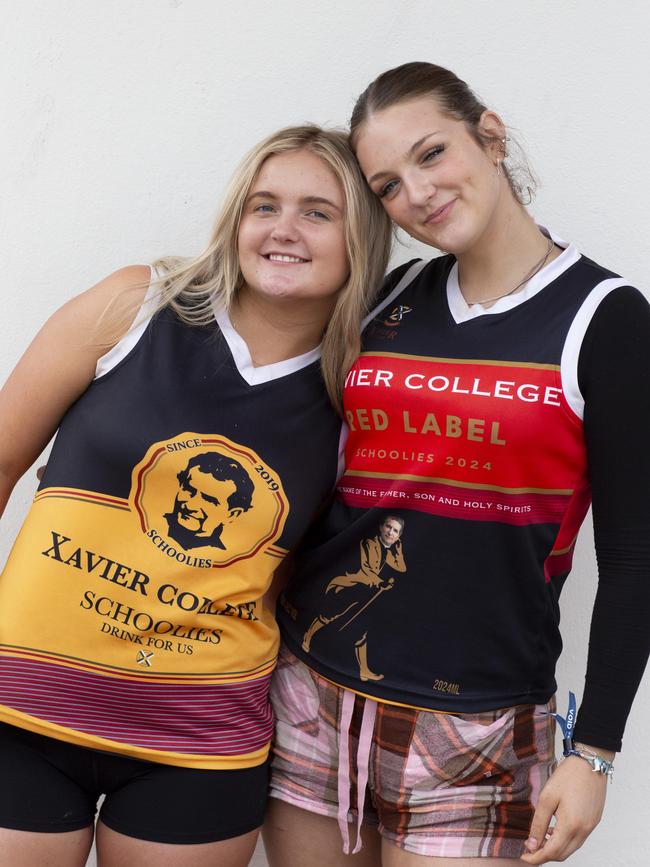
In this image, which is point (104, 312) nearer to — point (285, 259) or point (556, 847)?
point (285, 259)

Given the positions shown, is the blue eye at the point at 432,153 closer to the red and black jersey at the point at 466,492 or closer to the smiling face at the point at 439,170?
the smiling face at the point at 439,170

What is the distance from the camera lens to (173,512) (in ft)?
5.17

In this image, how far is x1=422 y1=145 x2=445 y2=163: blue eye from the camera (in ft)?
5.09

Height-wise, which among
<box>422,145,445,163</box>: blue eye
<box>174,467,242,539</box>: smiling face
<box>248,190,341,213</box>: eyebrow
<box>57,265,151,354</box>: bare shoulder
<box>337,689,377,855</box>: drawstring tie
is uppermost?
<box>422,145,445,163</box>: blue eye

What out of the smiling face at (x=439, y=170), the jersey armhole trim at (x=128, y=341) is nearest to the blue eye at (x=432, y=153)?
the smiling face at (x=439, y=170)

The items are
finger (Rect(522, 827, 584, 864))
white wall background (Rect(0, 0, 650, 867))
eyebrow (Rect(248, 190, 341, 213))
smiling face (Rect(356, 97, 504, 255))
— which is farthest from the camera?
white wall background (Rect(0, 0, 650, 867))

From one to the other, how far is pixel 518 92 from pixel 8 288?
1.19 metres

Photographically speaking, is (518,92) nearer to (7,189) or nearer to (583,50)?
(583,50)

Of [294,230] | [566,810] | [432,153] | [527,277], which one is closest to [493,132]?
[432,153]

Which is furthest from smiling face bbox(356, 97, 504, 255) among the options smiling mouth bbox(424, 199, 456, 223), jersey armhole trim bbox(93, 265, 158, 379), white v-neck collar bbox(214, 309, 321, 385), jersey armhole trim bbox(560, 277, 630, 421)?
jersey armhole trim bbox(93, 265, 158, 379)

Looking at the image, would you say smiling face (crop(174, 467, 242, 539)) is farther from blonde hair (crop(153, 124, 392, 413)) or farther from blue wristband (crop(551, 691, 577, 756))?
blue wristband (crop(551, 691, 577, 756))

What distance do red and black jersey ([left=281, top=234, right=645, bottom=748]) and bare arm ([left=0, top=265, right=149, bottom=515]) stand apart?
0.41m

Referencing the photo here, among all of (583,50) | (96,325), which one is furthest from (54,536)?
(583,50)

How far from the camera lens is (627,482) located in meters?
1.45
